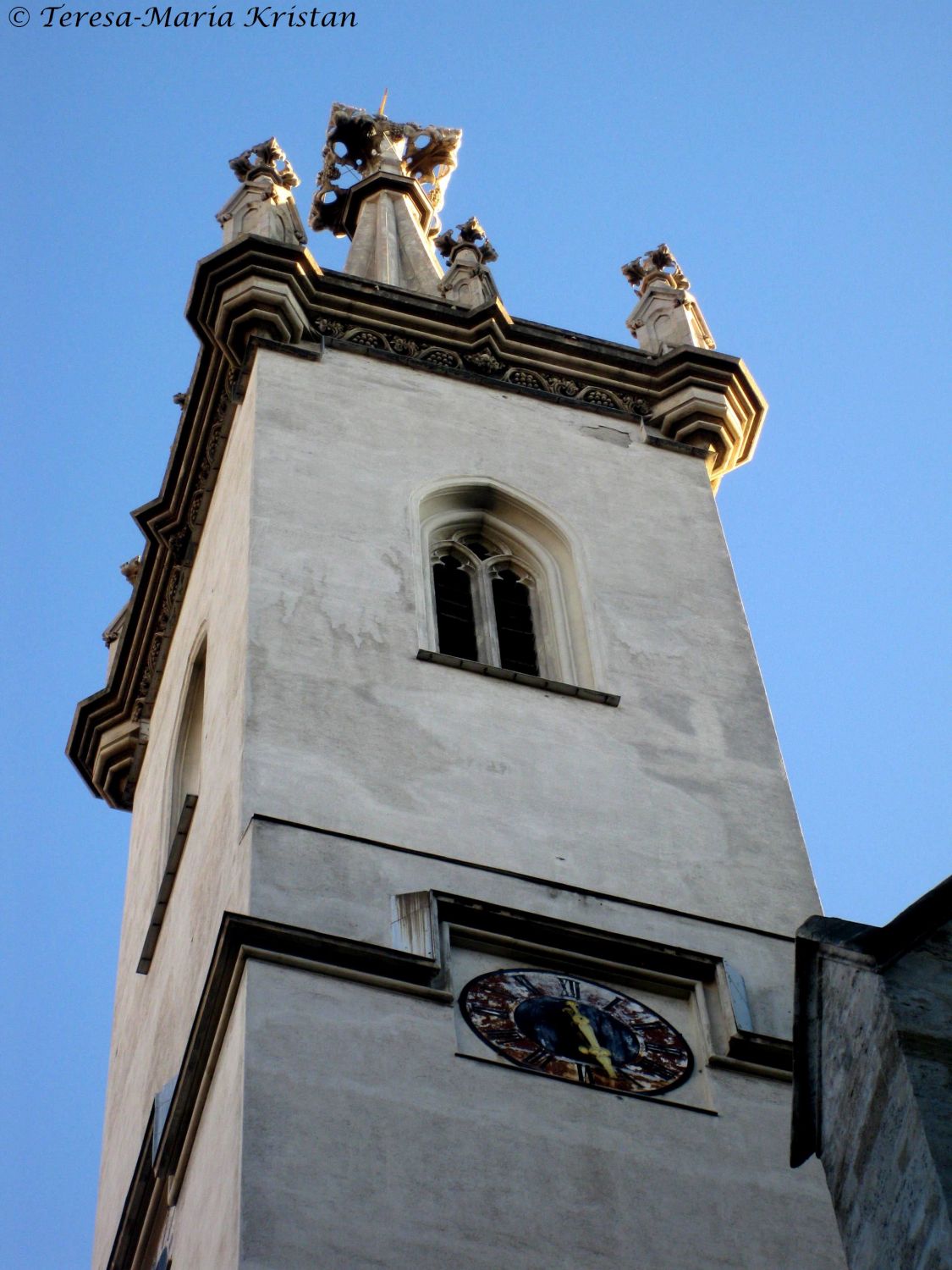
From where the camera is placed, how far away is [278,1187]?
16.0 m

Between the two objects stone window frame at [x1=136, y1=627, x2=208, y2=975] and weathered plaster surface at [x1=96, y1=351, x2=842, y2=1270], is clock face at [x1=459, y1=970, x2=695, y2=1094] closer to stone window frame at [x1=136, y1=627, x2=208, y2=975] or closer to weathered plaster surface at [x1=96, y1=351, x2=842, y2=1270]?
weathered plaster surface at [x1=96, y1=351, x2=842, y2=1270]

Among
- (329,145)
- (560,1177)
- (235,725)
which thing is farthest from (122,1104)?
(329,145)

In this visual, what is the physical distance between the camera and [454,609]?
82.5 feet

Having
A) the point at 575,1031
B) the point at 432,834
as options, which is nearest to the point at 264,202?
the point at 432,834

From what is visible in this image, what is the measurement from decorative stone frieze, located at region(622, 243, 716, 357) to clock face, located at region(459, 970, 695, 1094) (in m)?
12.6

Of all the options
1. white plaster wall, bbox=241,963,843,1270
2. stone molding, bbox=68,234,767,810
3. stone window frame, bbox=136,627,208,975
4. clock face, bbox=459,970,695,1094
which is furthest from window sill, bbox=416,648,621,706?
stone molding, bbox=68,234,767,810

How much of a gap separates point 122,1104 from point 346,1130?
7216 mm

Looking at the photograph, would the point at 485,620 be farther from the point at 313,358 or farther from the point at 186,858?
the point at 313,358

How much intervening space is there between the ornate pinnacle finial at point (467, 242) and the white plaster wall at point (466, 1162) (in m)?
17.0

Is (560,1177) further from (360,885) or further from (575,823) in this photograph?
(575,823)

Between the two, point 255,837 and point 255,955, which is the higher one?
point 255,837

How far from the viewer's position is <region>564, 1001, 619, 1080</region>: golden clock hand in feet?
60.3

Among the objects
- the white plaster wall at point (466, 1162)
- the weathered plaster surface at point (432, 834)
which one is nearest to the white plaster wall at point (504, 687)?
the weathered plaster surface at point (432, 834)

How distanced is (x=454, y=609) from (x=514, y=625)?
2.02 ft
